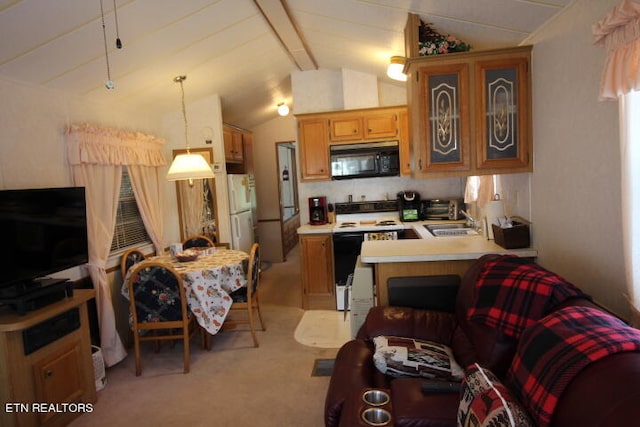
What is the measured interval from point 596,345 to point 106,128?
386cm

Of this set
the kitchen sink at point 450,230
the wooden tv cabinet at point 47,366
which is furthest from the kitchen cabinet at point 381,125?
the wooden tv cabinet at point 47,366

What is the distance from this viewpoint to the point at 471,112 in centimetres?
274

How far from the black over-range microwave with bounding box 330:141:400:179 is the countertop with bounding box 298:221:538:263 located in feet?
4.74

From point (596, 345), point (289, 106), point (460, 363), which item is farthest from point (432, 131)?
point (289, 106)

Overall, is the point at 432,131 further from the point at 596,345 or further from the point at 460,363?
the point at 596,345

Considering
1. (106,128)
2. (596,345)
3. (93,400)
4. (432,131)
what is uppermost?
(106,128)

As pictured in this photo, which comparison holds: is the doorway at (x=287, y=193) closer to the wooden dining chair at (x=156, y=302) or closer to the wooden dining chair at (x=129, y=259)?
the wooden dining chair at (x=129, y=259)

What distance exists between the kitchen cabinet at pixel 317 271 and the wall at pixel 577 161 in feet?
7.37

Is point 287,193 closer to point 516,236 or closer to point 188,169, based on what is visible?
point 188,169

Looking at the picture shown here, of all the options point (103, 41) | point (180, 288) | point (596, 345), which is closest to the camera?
point (596, 345)

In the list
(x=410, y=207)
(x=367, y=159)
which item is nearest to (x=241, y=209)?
(x=367, y=159)

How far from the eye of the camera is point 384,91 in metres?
4.78

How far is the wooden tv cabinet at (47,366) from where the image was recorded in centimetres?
219

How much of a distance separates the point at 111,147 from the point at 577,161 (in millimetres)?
3639
